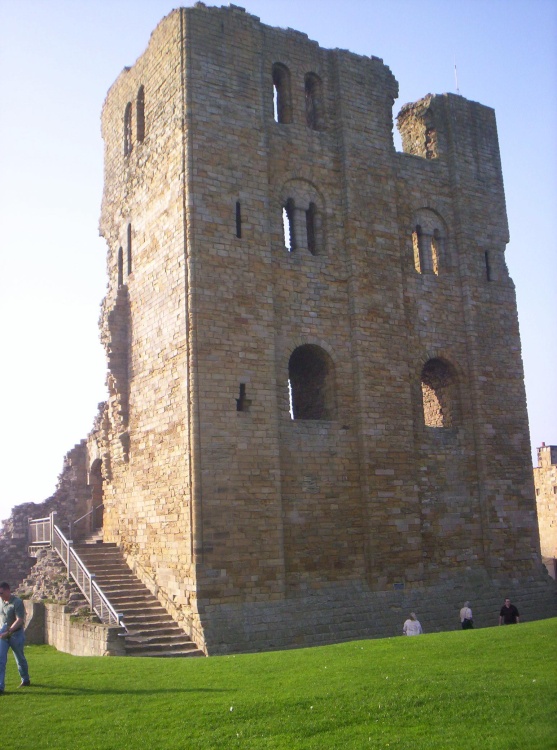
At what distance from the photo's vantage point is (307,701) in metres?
8.59

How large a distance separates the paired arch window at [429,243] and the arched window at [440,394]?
8.07 feet

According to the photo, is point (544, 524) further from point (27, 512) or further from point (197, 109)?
point (197, 109)

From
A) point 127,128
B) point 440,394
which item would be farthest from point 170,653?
point 127,128

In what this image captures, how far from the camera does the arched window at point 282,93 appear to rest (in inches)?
723

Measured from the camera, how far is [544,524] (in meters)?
32.6

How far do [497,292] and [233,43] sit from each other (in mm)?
9290

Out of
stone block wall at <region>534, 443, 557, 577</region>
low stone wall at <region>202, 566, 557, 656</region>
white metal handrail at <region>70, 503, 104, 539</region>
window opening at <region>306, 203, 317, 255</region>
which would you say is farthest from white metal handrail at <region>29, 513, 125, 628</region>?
stone block wall at <region>534, 443, 557, 577</region>

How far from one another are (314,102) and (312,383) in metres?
6.95

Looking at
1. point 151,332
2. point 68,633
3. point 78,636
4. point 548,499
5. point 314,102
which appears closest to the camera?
point 78,636

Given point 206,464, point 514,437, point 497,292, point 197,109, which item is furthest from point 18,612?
point 497,292

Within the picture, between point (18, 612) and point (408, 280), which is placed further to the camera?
point (408, 280)

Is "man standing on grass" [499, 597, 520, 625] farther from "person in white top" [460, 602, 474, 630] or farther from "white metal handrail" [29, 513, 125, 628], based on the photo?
"white metal handrail" [29, 513, 125, 628]

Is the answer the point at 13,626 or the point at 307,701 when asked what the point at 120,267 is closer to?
the point at 13,626

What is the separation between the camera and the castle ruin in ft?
49.5
